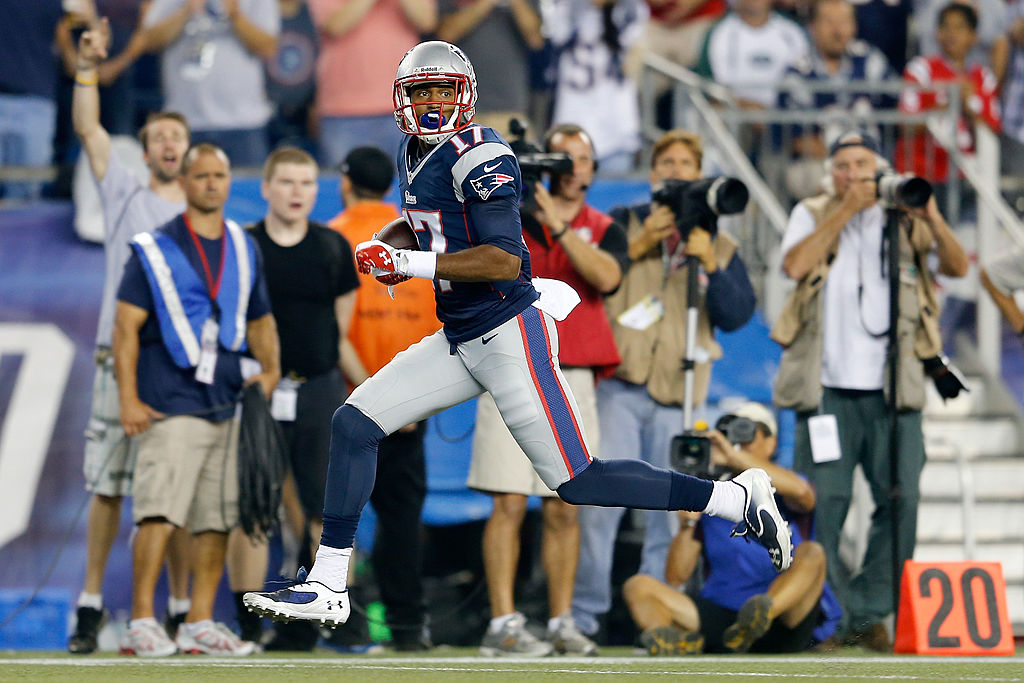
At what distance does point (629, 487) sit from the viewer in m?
5.13

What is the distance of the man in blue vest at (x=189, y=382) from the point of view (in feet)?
21.6

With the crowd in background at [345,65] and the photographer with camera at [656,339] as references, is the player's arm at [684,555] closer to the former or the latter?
the photographer with camera at [656,339]

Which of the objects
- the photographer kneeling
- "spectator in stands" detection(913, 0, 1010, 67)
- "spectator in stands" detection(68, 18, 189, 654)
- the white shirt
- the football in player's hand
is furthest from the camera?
"spectator in stands" detection(913, 0, 1010, 67)

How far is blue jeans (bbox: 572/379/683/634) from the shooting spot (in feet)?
23.0

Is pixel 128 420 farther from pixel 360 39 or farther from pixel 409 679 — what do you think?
pixel 360 39

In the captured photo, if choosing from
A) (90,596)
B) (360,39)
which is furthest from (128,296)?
(360,39)

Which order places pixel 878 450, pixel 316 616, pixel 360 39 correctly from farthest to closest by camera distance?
pixel 360 39 < pixel 878 450 < pixel 316 616

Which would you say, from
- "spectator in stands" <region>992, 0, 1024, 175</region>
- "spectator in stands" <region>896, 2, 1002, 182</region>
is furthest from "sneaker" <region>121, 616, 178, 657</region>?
"spectator in stands" <region>992, 0, 1024, 175</region>

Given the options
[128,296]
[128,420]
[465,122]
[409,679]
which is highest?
[465,122]

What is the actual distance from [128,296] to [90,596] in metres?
1.34

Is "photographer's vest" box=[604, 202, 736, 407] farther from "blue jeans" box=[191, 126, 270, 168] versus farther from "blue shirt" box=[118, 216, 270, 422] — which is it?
"blue jeans" box=[191, 126, 270, 168]

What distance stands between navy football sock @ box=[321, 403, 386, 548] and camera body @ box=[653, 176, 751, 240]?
2.24 m

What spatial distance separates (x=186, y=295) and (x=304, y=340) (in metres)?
0.66

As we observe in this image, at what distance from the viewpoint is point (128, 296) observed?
262 inches
